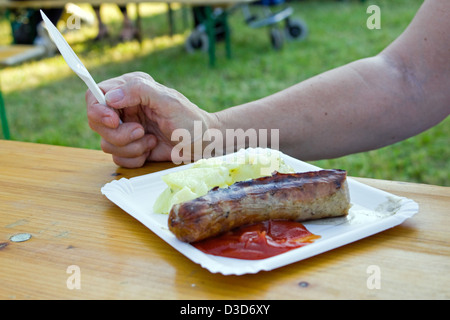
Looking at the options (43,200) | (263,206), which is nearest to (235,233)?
(263,206)

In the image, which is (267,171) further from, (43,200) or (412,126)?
(412,126)

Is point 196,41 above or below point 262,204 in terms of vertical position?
above

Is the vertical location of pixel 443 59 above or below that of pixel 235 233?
above

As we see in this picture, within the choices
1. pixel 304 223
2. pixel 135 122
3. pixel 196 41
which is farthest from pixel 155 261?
pixel 196 41

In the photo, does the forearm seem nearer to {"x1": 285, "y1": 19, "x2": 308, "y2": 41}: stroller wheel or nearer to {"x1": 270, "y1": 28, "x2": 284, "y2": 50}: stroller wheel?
{"x1": 270, "y1": 28, "x2": 284, "y2": 50}: stroller wheel

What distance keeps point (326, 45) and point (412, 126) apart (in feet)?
16.2

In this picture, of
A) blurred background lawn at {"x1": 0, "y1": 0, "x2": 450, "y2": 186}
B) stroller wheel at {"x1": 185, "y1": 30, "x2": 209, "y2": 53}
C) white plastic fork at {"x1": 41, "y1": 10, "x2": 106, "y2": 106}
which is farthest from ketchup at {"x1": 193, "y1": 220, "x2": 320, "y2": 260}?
stroller wheel at {"x1": 185, "y1": 30, "x2": 209, "y2": 53}

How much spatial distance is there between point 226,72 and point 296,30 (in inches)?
64.0

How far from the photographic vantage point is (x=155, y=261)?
861mm

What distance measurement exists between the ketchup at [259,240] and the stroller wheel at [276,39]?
5.48 meters

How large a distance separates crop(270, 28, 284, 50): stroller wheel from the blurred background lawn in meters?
0.08

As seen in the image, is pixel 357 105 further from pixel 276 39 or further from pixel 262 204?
pixel 276 39

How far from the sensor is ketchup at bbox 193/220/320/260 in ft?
2.74

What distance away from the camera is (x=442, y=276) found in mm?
788
